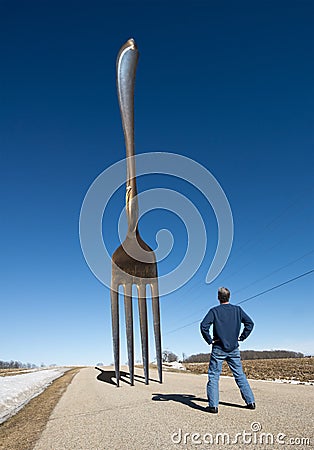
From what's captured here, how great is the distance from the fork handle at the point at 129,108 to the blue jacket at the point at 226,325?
15.7ft

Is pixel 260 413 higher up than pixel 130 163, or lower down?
lower down

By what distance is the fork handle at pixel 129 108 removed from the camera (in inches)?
347

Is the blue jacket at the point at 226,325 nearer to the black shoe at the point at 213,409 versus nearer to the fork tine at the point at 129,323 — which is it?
the black shoe at the point at 213,409

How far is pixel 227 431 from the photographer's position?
402cm

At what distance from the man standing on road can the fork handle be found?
190 inches

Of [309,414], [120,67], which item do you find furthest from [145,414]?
[120,67]

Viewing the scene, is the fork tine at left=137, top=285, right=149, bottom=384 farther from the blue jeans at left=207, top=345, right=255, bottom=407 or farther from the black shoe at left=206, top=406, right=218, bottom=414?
the black shoe at left=206, top=406, right=218, bottom=414

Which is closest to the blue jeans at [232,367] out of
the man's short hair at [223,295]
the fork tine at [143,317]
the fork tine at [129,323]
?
the man's short hair at [223,295]

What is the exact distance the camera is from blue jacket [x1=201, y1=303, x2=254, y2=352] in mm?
5430

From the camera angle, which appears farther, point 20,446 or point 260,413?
point 260,413

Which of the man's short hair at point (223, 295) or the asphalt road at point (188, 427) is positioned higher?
the man's short hair at point (223, 295)

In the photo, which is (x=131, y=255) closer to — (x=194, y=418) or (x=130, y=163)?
(x=130, y=163)

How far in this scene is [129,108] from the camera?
945 cm

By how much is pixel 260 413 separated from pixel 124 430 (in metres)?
1.77
